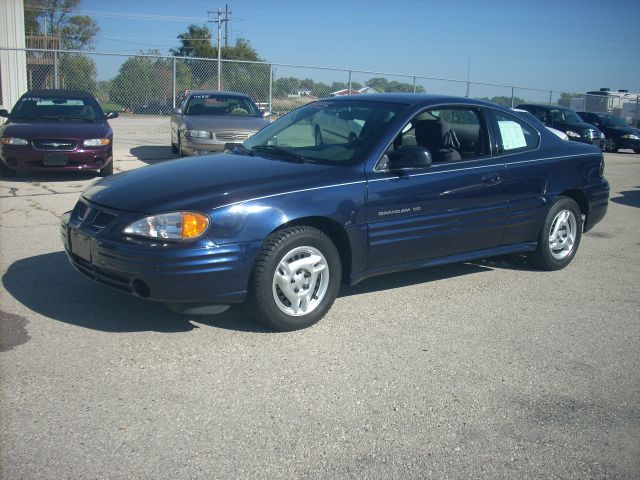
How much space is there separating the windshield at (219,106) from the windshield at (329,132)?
23.9ft

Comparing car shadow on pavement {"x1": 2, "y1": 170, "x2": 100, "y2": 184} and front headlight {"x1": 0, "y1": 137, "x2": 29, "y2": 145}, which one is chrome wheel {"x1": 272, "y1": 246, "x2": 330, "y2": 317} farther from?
car shadow on pavement {"x1": 2, "y1": 170, "x2": 100, "y2": 184}

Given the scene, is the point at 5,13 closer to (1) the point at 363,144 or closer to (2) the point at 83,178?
(2) the point at 83,178

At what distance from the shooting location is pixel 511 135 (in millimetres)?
5828

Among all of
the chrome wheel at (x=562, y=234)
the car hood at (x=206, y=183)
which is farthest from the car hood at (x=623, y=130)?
the car hood at (x=206, y=183)

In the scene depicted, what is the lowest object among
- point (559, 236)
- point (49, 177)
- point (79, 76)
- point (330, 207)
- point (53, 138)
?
point (49, 177)

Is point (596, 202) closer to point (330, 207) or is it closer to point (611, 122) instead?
point (330, 207)

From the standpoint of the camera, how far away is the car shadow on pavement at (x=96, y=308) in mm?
4414

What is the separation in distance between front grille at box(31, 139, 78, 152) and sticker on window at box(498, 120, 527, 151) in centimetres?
690

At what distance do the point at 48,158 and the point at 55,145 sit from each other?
0.23 meters

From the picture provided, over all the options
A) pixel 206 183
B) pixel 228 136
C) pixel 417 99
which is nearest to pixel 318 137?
pixel 417 99

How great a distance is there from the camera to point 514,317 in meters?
4.95

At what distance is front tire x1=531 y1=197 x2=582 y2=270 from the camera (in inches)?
240

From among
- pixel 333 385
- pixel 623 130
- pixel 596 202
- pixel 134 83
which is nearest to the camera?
pixel 333 385

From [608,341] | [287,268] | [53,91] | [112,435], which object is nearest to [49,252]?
[287,268]
